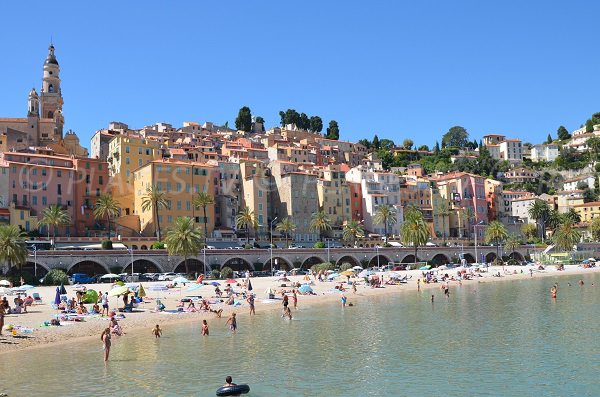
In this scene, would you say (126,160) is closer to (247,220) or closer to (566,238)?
(247,220)

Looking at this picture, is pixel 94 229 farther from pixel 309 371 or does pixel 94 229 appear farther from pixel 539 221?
pixel 539 221

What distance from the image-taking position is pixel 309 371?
1089 inches

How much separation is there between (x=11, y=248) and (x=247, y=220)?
44721 millimetres

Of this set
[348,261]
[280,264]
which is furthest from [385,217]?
[280,264]

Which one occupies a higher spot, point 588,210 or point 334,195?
point 334,195

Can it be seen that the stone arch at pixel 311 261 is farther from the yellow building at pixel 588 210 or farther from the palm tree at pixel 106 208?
the yellow building at pixel 588 210

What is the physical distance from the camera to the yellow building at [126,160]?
9925 centimetres

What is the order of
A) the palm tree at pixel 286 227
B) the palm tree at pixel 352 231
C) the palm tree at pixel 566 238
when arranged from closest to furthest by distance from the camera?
the palm tree at pixel 286 227
the palm tree at pixel 352 231
the palm tree at pixel 566 238

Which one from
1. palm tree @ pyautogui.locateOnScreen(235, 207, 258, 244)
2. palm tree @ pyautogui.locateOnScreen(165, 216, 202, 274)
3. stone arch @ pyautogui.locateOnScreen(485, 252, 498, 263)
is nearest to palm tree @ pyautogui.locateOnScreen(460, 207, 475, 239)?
stone arch @ pyautogui.locateOnScreen(485, 252, 498, 263)

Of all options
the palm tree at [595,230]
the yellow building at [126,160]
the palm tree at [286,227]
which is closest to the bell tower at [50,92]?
the yellow building at [126,160]

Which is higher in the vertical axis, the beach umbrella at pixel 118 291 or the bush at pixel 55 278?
the bush at pixel 55 278

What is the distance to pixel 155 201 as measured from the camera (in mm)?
87438

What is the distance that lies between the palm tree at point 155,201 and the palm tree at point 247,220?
1320 cm

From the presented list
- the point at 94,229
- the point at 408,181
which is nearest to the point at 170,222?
the point at 94,229
